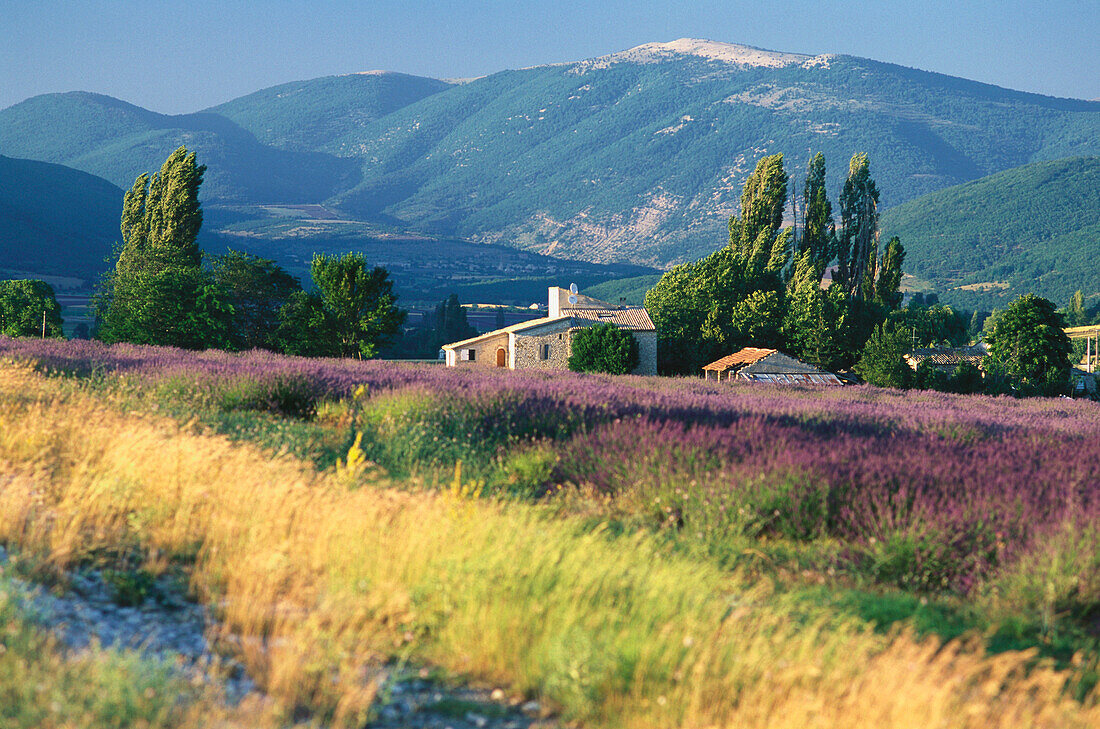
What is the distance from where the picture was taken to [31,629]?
3.65 m

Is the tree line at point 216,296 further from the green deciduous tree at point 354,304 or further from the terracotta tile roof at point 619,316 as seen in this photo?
the terracotta tile roof at point 619,316

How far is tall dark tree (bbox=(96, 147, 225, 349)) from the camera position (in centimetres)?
4425

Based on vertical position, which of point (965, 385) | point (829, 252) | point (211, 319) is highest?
point (829, 252)

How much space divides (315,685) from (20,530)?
8.61 ft

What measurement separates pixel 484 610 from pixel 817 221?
70017mm

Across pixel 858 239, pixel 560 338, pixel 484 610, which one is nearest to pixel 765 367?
pixel 560 338

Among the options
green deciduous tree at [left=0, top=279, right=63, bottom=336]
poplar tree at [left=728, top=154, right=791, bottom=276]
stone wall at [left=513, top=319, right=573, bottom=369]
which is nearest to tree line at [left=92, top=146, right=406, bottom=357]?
green deciduous tree at [left=0, top=279, right=63, bottom=336]

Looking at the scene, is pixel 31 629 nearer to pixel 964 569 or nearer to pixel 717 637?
pixel 717 637

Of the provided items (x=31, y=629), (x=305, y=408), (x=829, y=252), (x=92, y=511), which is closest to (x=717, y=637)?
(x=31, y=629)

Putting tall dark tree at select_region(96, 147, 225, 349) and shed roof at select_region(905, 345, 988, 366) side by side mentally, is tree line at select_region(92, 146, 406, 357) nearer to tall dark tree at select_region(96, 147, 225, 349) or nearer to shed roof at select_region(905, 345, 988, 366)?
tall dark tree at select_region(96, 147, 225, 349)

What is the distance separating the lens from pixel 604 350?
57.4m

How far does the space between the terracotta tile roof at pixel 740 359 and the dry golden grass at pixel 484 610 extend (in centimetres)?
5368

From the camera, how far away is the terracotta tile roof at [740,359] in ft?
192

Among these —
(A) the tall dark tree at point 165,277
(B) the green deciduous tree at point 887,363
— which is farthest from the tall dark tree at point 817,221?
(A) the tall dark tree at point 165,277
